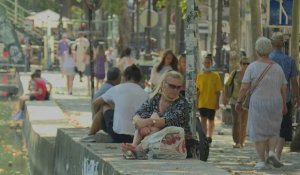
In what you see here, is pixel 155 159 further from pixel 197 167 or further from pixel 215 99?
pixel 215 99

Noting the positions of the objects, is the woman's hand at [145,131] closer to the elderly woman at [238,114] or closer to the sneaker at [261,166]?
the sneaker at [261,166]

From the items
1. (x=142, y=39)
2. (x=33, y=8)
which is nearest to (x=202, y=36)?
(x=142, y=39)

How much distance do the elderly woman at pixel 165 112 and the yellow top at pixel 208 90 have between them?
783 centimetres

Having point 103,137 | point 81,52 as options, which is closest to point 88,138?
point 103,137

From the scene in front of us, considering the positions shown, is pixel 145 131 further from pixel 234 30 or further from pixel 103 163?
pixel 234 30

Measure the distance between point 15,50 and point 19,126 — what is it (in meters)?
26.8

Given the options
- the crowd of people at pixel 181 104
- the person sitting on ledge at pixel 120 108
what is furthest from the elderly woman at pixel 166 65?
the person sitting on ledge at pixel 120 108

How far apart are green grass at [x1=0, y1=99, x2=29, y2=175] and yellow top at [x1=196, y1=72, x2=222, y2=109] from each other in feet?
11.2

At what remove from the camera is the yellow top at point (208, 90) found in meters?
19.8

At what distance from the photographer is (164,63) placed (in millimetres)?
19047

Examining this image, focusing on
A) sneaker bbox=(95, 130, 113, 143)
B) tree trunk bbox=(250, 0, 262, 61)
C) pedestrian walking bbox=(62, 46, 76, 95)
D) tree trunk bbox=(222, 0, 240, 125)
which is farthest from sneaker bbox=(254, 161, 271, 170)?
pedestrian walking bbox=(62, 46, 76, 95)

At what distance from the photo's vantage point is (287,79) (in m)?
15.6

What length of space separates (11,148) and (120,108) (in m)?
9.85

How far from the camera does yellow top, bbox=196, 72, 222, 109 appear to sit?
64.8ft
